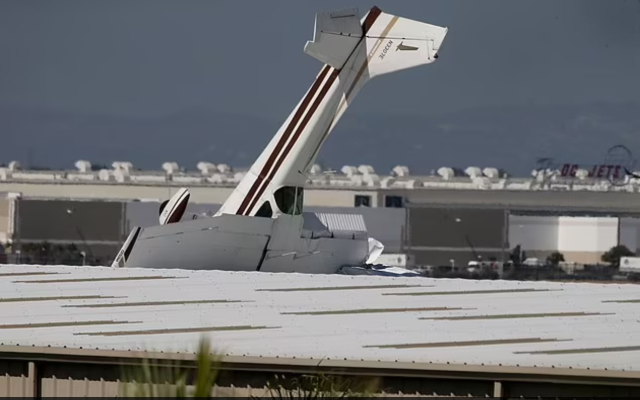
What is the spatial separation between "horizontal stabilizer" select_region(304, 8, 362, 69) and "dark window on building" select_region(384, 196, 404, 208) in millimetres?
72359

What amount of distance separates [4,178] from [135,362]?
343ft

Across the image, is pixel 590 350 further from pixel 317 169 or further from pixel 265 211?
pixel 317 169

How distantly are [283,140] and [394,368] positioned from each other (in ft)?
50.3

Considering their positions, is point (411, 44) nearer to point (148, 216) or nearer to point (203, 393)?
point (203, 393)

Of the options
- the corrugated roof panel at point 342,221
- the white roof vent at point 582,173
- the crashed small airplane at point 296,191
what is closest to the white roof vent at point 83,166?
the white roof vent at point 582,173

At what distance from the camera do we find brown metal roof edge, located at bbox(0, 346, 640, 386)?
72.4 feet

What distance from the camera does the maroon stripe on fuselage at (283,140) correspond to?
121 ft

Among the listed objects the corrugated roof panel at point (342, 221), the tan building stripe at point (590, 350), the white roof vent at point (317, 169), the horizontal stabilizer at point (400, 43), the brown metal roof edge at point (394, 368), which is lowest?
the brown metal roof edge at point (394, 368)

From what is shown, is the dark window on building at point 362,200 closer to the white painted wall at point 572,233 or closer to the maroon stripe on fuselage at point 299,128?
the white painted wall at point 572,233

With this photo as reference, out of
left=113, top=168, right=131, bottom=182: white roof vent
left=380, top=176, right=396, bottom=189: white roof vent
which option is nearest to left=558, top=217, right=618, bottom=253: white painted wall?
left=380, top=176, right=396, bottom=189: white roof vent

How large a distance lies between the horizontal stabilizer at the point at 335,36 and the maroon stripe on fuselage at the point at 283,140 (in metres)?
0.63

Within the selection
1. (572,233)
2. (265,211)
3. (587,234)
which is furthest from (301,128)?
(572,233)

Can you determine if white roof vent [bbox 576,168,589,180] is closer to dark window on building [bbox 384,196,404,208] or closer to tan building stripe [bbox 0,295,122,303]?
dark window on building [bbox 384,196,404,208]

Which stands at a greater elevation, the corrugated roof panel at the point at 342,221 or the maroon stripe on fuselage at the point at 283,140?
the maroon stripe on fuselage at the point at 283,140
